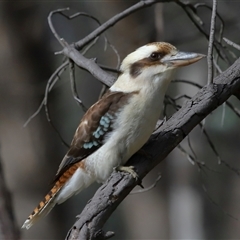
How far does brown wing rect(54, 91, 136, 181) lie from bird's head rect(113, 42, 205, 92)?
0.23ft

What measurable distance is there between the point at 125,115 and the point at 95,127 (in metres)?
0.14

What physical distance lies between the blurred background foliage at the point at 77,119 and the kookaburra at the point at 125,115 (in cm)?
145

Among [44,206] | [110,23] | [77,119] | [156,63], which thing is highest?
[110,23]

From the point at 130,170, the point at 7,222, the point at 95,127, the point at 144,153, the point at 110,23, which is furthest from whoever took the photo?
the point at 110,23

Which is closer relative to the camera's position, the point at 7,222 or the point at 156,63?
the point at 7,222

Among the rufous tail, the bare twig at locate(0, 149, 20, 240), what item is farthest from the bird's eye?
the bare twig at locate(0, 149, 20, 240)

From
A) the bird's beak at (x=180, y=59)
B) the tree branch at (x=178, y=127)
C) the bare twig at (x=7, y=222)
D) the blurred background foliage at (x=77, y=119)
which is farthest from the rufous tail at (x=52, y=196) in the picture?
the blurred background foliage at (x=77, y=119)

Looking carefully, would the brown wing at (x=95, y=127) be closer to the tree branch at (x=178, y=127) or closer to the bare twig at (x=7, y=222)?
the tree branch at (x=178, y=127)

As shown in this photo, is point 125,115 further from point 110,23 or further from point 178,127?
point 110,23

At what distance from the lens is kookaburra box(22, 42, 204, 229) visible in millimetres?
1843

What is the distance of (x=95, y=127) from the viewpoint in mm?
1932

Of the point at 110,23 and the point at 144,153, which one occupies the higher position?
the point at 110,23

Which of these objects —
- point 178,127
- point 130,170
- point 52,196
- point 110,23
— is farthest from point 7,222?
point 110,23

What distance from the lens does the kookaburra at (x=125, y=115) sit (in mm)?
1843
